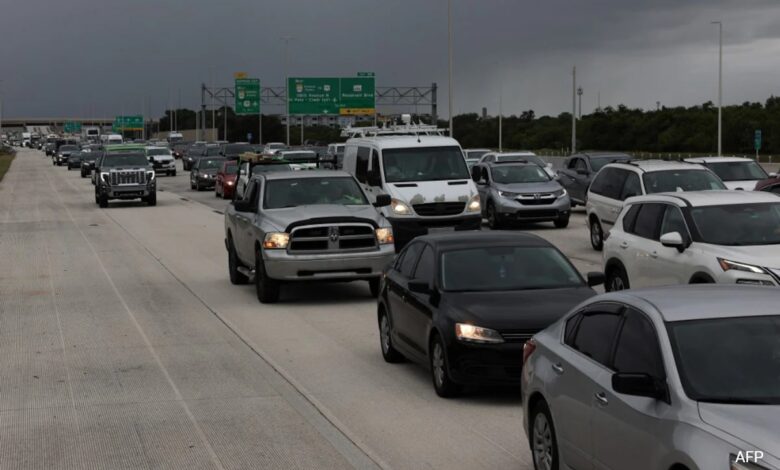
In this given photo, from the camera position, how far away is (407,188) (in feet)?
85.3

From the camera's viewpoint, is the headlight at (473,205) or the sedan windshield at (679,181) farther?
the headlight at (473,205)

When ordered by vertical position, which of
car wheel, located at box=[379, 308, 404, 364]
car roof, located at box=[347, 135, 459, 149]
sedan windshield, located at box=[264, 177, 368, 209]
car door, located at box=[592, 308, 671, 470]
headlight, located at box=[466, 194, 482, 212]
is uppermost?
car roof, located at box=[347, 135, 459, 149]

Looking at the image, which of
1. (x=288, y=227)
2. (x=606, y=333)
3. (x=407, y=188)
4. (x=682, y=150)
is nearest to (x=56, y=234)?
(x=407, y=188)

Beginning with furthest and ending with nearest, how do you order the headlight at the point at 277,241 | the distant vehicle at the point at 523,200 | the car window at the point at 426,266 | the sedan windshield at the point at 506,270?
the distant vehicle at the point at 523,200
the headlight at the point at 277,241
the car window at the point at 426,266
the sedan windshield at the point at 506,270

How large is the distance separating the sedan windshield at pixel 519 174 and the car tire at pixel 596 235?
22.6 feet

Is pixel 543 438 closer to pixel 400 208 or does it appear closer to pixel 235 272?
pixel 235 272

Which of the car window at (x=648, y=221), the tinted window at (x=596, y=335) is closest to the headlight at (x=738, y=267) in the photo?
the car window at (x=648, y=221)

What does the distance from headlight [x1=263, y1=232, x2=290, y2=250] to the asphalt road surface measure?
0.88 meters

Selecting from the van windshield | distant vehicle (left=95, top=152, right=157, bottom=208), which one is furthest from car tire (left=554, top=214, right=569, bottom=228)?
distant vehicle (left=95, top=152, right=157, bottom=208)

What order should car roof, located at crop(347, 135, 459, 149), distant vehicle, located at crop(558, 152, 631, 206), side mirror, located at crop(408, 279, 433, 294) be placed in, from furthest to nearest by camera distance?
distant vehicle, located at crop(558, 152, 631, 206) < car roof, located at crop(347, 135, 459, 149) < side mirror, located at crop(408, 279, 433, 294)

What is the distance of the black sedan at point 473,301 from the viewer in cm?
1077

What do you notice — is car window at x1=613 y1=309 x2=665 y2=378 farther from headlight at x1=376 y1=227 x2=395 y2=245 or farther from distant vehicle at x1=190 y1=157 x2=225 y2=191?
distant vehicle at x1=190 y1=157 x2=225 y2=191

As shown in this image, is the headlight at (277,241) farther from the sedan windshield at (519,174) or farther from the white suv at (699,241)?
the sedan windshield at (519,174)

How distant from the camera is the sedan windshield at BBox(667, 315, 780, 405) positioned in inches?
241
